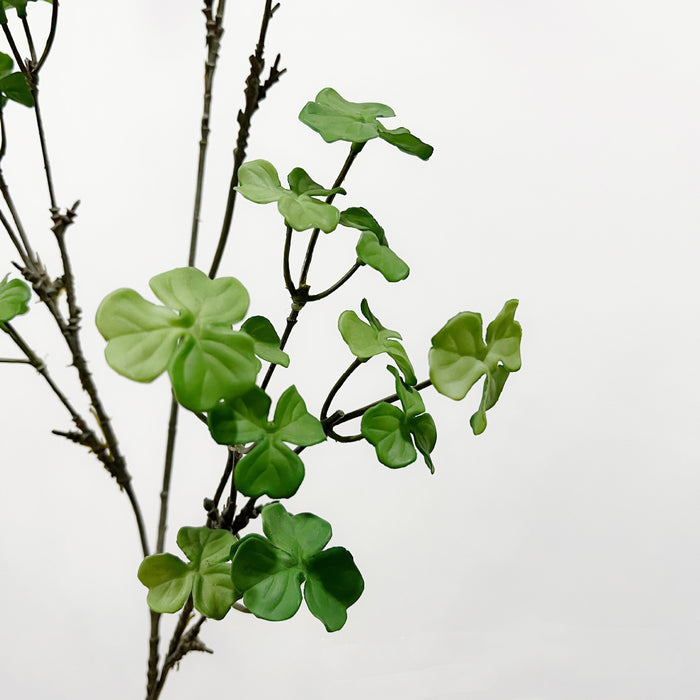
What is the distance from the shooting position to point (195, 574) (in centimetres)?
86

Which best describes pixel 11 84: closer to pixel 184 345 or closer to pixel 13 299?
pixel 13 299

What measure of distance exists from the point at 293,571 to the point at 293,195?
345mm

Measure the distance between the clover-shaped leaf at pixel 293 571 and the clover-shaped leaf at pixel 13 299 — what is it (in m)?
0.31

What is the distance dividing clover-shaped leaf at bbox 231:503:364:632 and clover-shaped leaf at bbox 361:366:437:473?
0.10 metres

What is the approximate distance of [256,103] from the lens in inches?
33.5

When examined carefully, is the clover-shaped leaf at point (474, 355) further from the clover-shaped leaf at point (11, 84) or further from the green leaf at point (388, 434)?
the clover-shaped leaf at point (11, 84)

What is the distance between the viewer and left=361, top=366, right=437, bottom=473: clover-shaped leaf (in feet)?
2.53

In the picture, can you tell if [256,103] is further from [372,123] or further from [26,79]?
[26,79]

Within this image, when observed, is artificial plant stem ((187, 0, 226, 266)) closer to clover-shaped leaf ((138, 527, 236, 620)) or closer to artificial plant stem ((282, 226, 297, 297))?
artificial plant stem ((282, 226, 297, 297))

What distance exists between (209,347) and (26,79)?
0.42 metres

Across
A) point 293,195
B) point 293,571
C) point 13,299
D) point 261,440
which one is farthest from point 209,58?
point 293,571

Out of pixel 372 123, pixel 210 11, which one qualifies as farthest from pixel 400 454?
pixel 210 11

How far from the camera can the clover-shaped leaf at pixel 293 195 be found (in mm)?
763

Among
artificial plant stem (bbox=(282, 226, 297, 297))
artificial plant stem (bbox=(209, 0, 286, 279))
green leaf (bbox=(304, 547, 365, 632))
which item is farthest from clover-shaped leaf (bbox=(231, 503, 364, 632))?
artificial plant stem (bbox=(209, 0, 286, 279))
